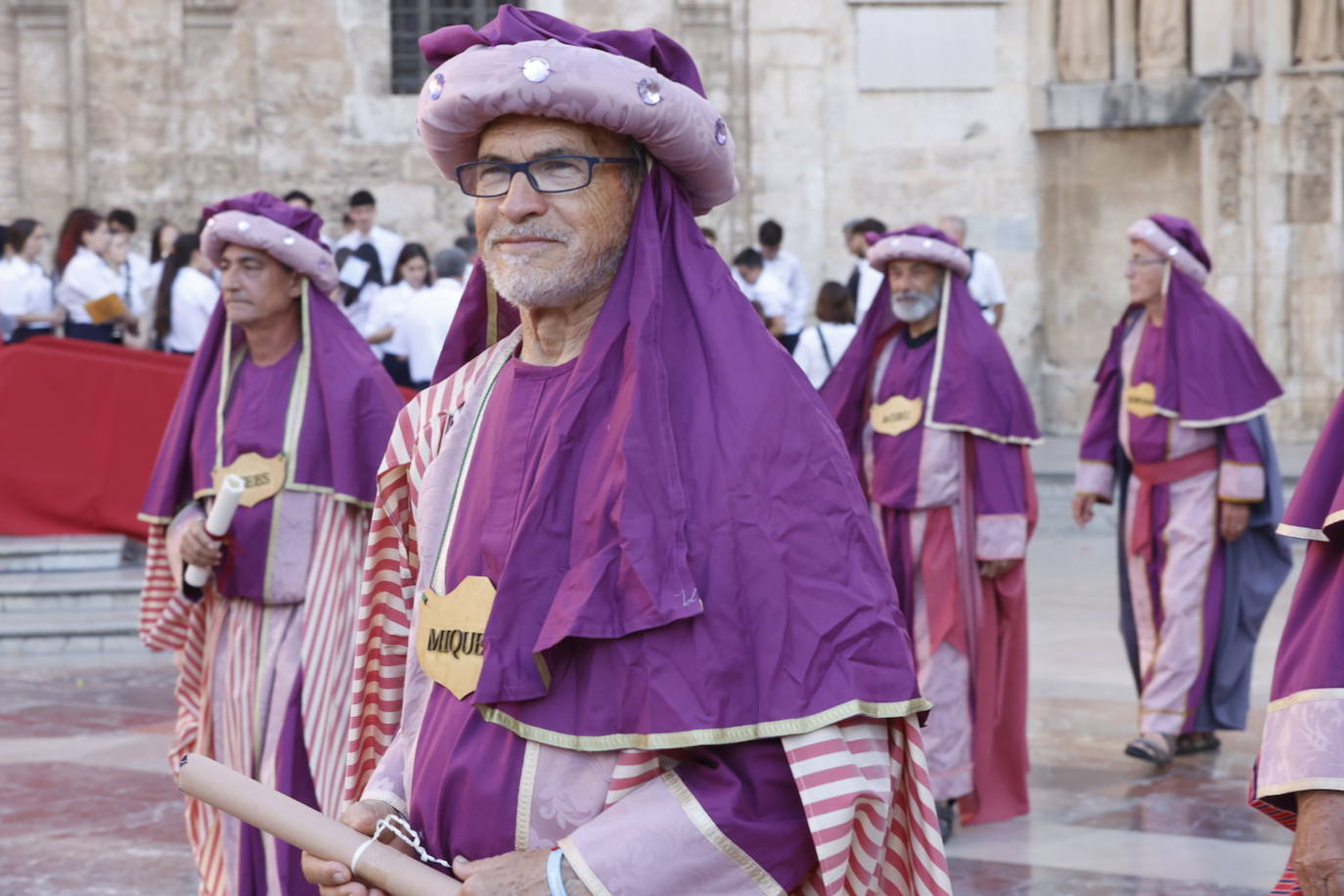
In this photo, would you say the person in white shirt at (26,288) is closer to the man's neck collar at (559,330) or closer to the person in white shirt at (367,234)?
the person in white shirt at (367,234)

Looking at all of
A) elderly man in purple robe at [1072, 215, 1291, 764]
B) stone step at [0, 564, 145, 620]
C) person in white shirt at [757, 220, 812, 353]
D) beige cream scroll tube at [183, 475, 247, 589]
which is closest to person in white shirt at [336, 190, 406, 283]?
person in white shirt at [757, 220, 812, 353]

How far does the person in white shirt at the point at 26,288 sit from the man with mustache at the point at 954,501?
721cm

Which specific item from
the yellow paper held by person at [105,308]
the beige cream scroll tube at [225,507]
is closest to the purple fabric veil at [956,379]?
the beige cream scroll tube at [225,507]

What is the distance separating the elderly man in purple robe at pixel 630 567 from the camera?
104 inches

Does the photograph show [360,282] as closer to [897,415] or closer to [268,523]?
[897,415]

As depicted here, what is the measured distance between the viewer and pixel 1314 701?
2.94 metres

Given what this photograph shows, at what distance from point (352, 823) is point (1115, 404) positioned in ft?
19.9

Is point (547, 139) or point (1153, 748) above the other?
point (547, 139)

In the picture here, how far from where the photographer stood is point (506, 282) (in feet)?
9.66

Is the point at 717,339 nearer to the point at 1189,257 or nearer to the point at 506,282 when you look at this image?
the point at 506,282

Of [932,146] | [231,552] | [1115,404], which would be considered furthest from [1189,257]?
[932,146]

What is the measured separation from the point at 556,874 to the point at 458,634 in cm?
42

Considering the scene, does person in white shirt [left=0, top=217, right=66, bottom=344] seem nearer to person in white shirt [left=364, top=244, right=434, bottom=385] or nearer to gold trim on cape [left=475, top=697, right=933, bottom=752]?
person in white shirt [left=364, top=244, right=434, bottom=385]

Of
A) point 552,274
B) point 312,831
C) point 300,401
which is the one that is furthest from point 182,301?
point 312,831
